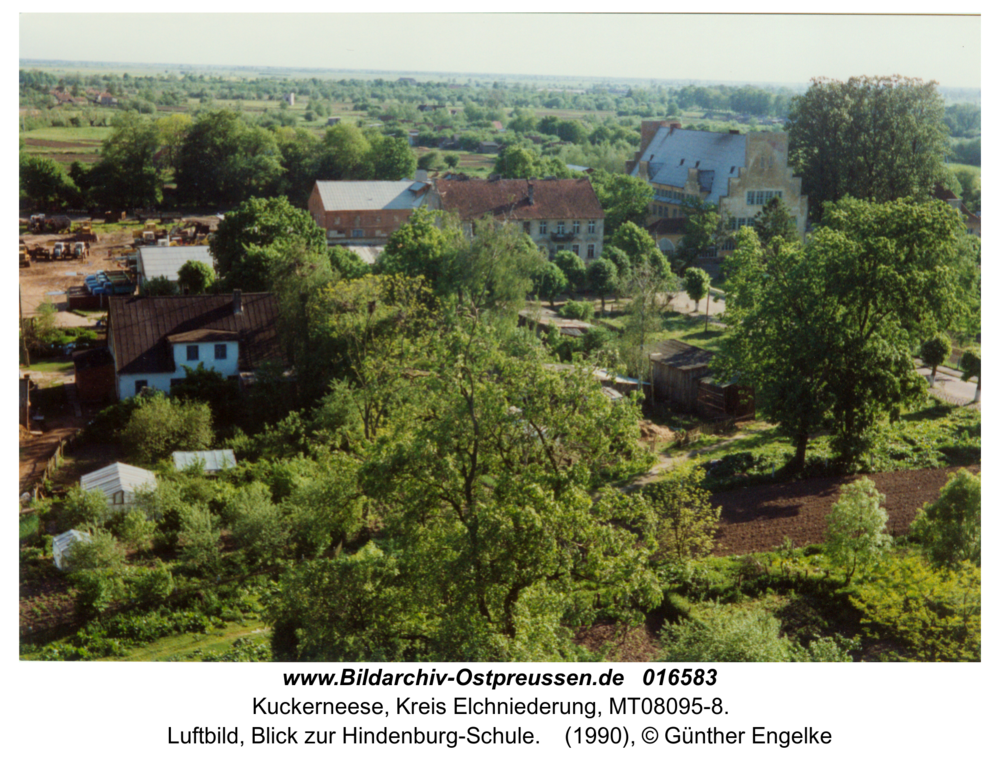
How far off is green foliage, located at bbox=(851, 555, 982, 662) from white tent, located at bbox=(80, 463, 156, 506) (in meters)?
15.6

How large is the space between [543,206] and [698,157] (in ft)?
37.9

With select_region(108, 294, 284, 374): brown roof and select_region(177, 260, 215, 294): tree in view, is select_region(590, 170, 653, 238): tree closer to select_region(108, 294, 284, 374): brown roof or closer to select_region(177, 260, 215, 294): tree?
select_region(177, 260, 215, 294): tree

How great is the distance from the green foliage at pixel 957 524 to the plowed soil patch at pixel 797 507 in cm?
283

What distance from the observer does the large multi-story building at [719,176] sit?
4784 centimetres

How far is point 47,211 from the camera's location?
184 feet

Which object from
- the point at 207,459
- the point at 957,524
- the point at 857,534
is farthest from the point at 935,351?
the point at 207,459

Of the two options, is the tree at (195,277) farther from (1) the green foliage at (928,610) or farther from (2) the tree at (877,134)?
(2) the tree at (877,134)

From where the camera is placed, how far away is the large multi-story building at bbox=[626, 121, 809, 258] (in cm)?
4784

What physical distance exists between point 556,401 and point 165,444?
14.1m

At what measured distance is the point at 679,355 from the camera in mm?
29969

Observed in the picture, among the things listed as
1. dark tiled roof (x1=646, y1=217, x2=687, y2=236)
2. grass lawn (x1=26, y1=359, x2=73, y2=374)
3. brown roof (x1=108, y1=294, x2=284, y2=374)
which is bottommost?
grass lawn (x1=26, y1=359, x2=73, y2=374)

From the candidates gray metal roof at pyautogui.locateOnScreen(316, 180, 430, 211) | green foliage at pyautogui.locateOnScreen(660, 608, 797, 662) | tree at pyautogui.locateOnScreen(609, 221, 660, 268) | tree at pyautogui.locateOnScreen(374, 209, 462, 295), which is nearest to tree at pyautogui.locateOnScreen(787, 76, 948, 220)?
tree at pyautogui.locateOnScreen(609, 221, 660, 268)

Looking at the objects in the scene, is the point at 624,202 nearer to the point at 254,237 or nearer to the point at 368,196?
the point at 368,196
